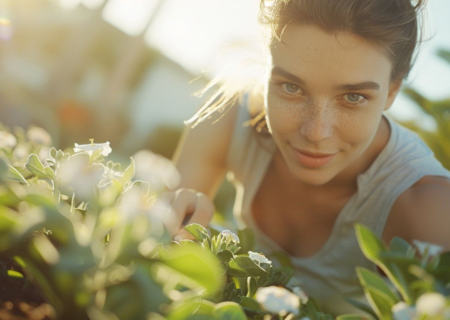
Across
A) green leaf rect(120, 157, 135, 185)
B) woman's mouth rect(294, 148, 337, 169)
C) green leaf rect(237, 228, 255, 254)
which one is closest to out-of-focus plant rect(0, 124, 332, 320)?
green leaf rect(120, 157, 135, 185)

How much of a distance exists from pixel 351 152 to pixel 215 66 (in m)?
0.99

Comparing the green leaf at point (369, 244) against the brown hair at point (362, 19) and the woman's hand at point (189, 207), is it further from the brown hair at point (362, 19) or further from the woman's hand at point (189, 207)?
the brown hair at point (362, 19)

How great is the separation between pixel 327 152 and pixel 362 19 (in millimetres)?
491

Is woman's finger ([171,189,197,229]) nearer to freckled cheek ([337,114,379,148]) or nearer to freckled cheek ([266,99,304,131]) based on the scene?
freckled cheek ([266,99,304,131])

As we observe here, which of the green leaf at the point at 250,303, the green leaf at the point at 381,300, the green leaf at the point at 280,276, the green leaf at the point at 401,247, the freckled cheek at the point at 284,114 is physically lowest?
the green leaf at the point at 280,276

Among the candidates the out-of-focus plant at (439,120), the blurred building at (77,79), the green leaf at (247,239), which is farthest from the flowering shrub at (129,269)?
the blurred building at (77,79)

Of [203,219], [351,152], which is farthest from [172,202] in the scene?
[351,152]

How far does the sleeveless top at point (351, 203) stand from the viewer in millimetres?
1919

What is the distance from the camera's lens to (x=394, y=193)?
1901 mm

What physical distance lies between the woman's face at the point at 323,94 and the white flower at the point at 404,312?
3.12 feet

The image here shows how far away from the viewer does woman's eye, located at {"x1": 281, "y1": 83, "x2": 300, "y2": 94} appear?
1.54 m

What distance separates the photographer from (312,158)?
5.41 feet

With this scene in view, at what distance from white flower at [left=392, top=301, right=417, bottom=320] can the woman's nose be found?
3.18 feet

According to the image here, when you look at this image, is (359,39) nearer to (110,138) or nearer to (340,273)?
(340,273)
